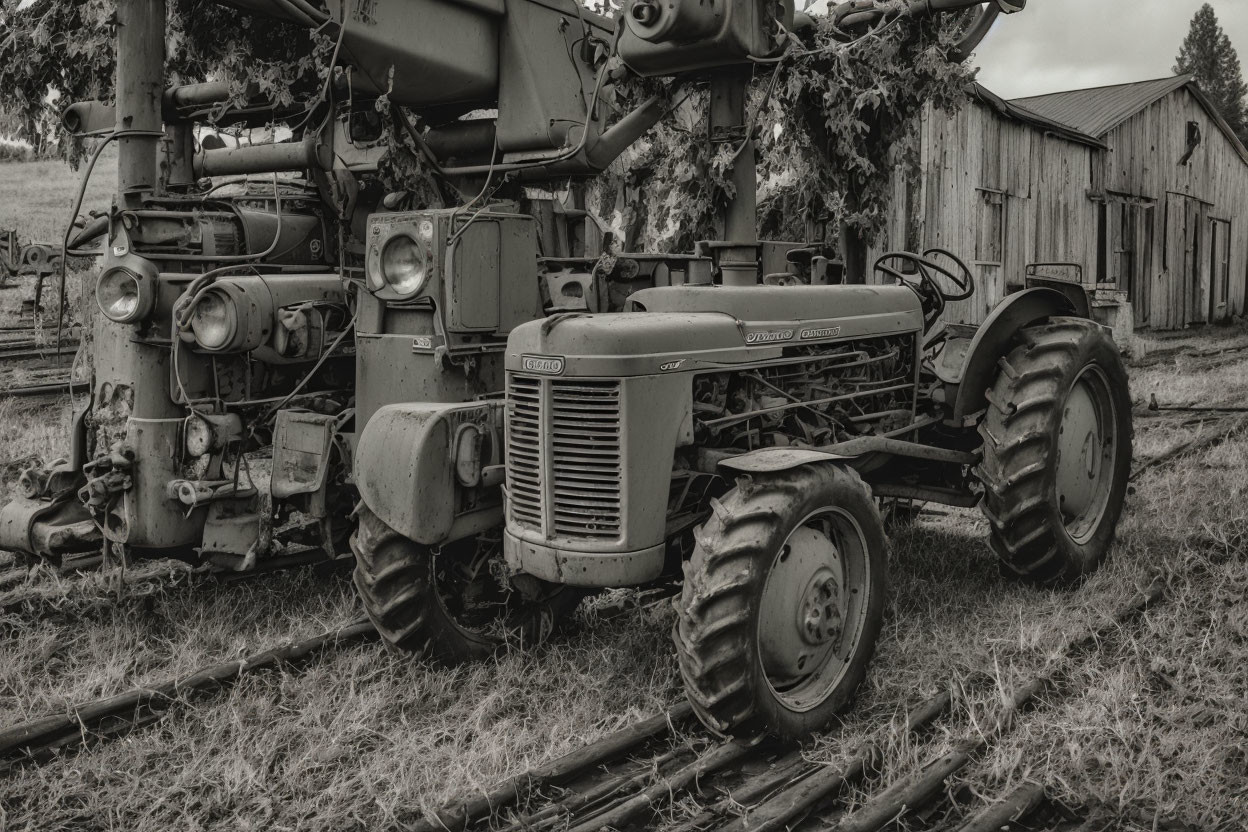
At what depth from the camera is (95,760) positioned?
4.05m

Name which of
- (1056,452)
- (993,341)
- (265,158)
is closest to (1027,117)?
Result: (993,341)

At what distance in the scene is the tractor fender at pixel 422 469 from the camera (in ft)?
14.3

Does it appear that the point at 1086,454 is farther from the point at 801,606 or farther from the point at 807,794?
the point at 807,794

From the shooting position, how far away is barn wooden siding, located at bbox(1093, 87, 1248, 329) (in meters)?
21.5

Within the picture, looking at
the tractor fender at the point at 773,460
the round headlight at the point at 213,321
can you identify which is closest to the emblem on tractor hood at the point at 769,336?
the tractor fender at the point at 773,460

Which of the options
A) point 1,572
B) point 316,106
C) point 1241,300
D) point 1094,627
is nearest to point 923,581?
point 1094,627

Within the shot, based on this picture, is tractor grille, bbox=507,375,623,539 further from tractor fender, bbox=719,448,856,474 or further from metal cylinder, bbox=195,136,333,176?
metal cylinder, bbox=195,136,333,176

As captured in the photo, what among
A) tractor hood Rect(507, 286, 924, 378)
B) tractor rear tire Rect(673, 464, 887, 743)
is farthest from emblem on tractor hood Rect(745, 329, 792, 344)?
tractor rear tire Rect(673, 464, 887, 743)

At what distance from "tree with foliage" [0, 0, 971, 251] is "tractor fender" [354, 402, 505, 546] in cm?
202

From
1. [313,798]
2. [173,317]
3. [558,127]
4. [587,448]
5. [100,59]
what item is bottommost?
[313,798]

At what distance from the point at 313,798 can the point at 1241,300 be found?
2940cm

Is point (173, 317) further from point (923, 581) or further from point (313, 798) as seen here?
point (923, 581)

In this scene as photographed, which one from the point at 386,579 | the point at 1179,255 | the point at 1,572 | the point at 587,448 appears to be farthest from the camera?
the point at 1179,255

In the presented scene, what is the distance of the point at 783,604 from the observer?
4016mm
